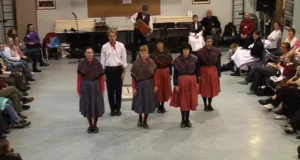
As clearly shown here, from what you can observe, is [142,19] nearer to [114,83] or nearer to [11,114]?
[114,83]

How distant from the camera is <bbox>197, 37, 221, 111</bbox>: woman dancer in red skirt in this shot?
7.38 m

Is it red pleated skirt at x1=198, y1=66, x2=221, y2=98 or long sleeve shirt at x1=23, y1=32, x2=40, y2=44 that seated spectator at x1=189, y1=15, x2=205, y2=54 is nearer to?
long sleeve shirt at x1=23, y1=32, x2=40, y2=44

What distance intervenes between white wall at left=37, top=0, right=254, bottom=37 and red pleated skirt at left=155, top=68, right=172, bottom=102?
20.2ft

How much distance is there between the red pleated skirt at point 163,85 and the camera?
7.35 metres

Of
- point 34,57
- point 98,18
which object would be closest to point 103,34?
point 98,18

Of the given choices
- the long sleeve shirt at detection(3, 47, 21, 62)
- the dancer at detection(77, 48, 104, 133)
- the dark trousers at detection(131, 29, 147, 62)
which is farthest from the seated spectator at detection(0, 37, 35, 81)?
the dancer at detection(77, 48, 104, 133)

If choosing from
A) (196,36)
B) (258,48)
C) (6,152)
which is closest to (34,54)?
(196,36)

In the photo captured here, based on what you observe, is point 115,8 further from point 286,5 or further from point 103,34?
point 286,5

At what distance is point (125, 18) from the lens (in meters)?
13.3

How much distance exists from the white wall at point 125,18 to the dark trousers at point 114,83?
6122mm

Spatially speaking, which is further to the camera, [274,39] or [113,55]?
[274,39]

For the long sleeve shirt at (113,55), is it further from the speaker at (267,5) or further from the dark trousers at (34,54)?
the speaker at (267,5)

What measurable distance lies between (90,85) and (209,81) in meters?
2.06

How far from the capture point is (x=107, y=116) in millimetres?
A: 7500
